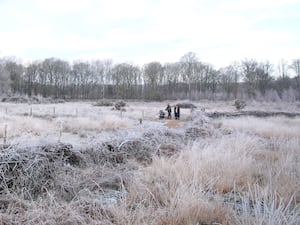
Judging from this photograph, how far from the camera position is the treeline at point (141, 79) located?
6544cm

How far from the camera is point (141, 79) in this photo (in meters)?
75.8

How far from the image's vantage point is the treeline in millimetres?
65438

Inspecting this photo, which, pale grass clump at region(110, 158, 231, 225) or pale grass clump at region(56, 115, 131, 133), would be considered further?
pale grass clump at region(56, 115, 131, 133)

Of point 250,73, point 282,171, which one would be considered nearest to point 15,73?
point 250,73

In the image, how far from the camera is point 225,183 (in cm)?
414

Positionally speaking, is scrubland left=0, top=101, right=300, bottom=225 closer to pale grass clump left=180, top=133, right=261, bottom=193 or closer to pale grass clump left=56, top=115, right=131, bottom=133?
pale grass clump left=180, top=133, right=261, bottom=193

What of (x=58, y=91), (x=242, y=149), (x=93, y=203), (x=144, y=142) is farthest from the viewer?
(x=58, y=91)

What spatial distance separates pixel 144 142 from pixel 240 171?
2.71 meters

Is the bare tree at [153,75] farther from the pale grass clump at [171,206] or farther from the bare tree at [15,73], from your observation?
the pale grass clump at [171,206]

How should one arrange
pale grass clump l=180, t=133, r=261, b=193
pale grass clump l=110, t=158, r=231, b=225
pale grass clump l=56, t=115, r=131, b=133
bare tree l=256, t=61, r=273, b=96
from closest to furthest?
pale grass clump l=110, t=158, r=231, b=225, pale grass clump l=180, t=133, r=261, b=193, pale grass clump l=56, t=115, r=131, b=133, bare tree l=256, t=61, r=273, b=96

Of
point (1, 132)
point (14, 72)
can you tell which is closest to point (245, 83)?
point (14, 72)

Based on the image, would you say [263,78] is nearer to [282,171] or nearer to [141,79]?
[141,79]

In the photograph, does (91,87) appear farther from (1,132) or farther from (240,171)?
(240,171)

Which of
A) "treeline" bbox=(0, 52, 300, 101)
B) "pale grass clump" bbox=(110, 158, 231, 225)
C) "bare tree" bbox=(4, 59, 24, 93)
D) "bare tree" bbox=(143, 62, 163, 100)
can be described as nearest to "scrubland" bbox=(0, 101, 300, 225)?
"pale grass clump" bbox=(110, 158, 231, 225)
